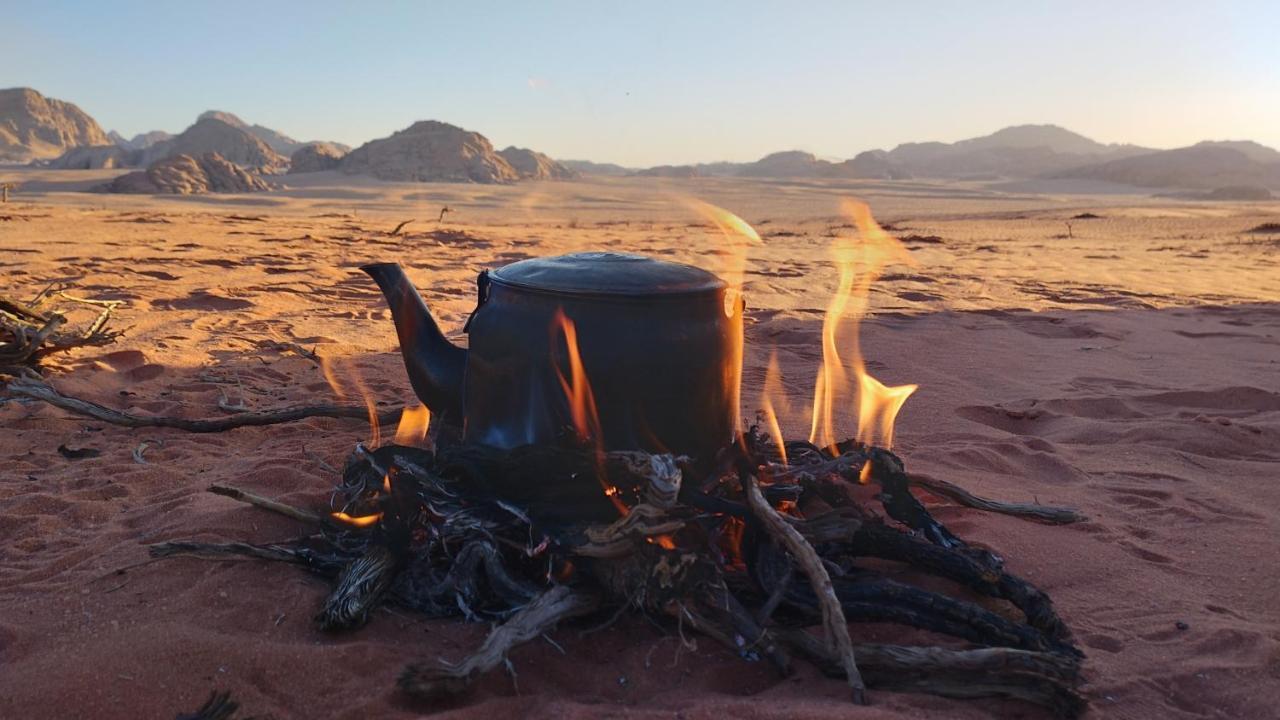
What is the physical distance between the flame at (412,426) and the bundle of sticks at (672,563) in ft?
3.00

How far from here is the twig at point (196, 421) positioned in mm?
4023

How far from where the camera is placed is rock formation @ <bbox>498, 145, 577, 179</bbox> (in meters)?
53.1

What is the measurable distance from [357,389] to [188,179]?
1072 inches

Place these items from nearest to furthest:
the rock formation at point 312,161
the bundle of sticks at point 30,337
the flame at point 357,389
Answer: the flame at point 357,389 → the bundle of sticks at point 30,337 → the rock formation at point 312,161

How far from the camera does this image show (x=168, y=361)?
5320mm

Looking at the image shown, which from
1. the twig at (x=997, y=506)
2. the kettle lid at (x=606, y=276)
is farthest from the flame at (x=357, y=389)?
the twig at (x=997, y=506)

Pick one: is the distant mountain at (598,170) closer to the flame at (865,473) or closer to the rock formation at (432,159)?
the rock formation at (432,159)

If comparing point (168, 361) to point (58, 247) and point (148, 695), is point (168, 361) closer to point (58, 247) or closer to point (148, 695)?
point (148, 695)

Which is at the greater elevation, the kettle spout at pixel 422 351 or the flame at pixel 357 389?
the kettle spout at pixel 422 351

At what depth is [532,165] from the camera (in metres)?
55.2

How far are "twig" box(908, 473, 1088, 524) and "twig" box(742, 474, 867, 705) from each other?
1101 mm

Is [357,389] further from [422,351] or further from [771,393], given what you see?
[771,393]

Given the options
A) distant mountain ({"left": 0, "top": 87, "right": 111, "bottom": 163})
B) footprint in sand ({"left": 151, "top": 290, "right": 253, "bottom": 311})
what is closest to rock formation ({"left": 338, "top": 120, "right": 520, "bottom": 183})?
footprint in sand ({"left": 151, "top": 290, "right": 253, "bottom": 311})

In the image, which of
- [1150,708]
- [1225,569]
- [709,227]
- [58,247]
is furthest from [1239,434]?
[709,227]
